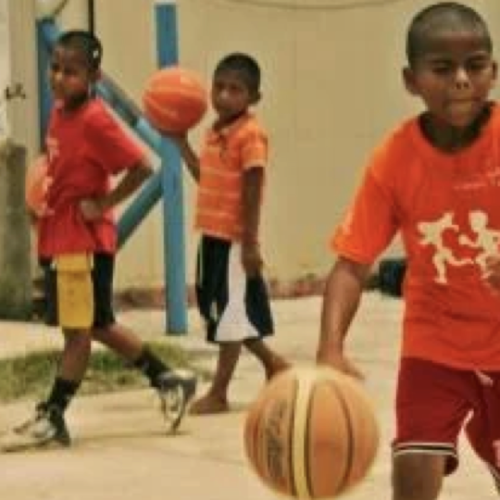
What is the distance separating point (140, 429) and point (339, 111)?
5.68 m

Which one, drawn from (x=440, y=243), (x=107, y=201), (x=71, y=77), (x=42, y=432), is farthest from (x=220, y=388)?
(x=440, y=243)

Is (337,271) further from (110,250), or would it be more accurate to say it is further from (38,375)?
(38,375)

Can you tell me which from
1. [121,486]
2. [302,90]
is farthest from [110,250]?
[302,90]

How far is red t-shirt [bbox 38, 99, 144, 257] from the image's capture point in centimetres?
748

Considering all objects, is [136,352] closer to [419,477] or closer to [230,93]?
[230,93]

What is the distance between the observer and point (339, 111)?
514 inches

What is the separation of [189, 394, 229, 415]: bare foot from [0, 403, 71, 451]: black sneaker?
88 centimetres

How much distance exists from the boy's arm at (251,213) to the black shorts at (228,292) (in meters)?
0.07

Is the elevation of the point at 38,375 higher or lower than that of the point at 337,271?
lower

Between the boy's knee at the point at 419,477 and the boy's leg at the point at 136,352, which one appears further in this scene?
the boy's leg at the point at 136,352

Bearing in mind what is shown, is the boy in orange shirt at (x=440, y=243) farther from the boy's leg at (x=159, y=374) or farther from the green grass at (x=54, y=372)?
the green grass at (x=54, y=372)

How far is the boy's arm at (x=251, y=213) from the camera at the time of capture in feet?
26.7

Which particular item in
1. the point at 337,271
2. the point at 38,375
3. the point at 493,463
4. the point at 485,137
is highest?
the point at 485,137

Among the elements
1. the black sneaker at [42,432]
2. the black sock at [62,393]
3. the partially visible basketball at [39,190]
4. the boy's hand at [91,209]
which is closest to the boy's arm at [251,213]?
the boy's hand at [91,209]
